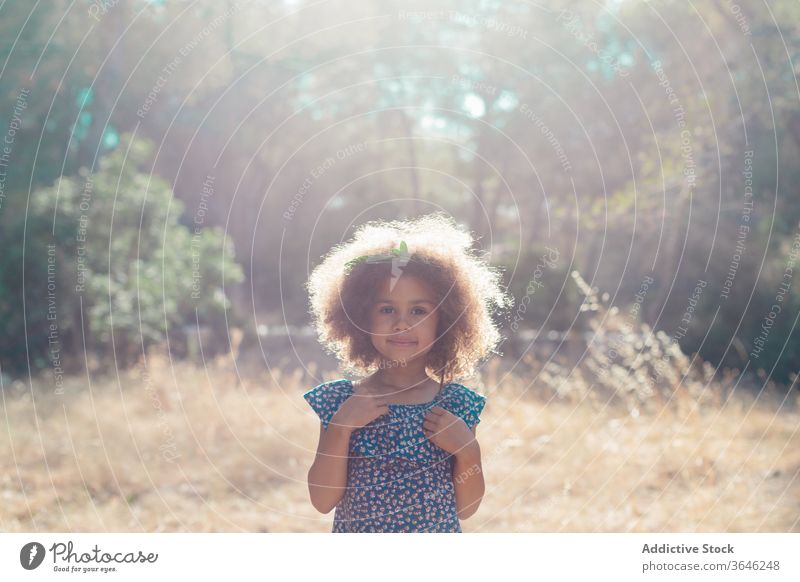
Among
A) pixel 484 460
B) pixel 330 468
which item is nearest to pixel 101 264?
pixel 484 460

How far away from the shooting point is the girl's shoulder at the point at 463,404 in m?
2.68

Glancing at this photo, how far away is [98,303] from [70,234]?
972 millimetres

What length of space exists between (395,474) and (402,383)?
29 centimetres

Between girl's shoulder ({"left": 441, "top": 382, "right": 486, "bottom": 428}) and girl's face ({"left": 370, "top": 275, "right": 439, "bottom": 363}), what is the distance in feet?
0.53

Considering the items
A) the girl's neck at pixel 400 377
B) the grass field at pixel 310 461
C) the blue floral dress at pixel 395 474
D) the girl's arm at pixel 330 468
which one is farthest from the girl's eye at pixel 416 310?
the grass field at pixel 310 461

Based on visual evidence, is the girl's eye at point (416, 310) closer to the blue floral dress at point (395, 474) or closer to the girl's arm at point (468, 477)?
the blue floral dress at point (395, 474)

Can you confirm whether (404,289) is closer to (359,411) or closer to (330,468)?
(359,411)

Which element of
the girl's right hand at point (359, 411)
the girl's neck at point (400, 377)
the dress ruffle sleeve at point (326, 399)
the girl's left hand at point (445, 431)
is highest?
the girl's neck at point (400, 377)

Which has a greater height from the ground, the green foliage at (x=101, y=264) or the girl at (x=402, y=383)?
the green foliage at (x=101, y=264)

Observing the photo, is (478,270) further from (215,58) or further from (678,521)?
(215,58)

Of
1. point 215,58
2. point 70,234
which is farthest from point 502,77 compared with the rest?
point 70,234

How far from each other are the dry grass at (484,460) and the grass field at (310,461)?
0.05 ft

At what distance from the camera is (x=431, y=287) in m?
2.72

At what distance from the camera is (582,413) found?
7078 mm
